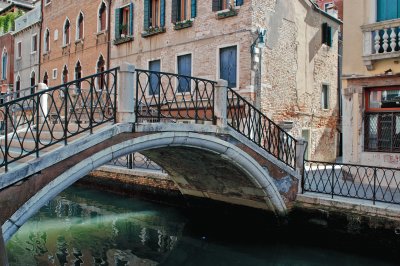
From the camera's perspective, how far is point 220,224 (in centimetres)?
980

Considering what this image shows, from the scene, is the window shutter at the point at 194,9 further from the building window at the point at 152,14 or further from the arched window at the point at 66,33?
the arched window at the point at 66,33

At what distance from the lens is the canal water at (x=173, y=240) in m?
7.46

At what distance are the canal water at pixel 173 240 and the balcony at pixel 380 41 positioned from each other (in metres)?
3.83

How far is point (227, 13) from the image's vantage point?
11.8 metres

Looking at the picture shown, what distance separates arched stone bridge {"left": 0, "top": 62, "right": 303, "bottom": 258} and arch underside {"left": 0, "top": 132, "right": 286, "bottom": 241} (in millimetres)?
12

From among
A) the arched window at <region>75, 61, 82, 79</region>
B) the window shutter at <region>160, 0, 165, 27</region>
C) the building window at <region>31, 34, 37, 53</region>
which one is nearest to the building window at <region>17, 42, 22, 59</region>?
the building window at <region>31, 34, 37, 53</region>

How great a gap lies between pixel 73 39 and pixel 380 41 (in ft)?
42.5

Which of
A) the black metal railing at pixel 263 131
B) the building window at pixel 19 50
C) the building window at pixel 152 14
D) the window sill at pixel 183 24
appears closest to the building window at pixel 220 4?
the window sill at pixel 183 24

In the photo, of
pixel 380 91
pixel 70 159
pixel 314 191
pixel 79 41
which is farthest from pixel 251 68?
pixel 79 41

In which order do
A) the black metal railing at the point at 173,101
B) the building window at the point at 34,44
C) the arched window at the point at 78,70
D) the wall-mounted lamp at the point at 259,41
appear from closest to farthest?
the black metal railing at the point at 173,101 < the wall-mounted lamp at the point at 259,41 < the arched window at the point at 78,70 < the building window at the point at 34,44

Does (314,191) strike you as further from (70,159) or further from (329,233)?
(70,159)

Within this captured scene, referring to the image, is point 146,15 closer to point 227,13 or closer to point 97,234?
point 227,13

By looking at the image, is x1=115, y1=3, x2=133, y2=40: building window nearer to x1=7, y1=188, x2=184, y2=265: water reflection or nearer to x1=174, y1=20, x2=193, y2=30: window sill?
x1=174, y1=20, x2=193, y2=30: window sill

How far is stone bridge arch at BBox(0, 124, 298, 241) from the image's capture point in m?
4.93
